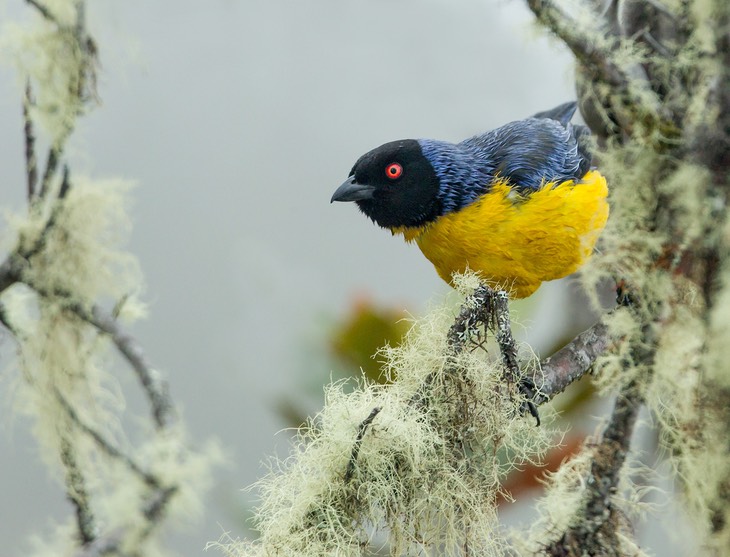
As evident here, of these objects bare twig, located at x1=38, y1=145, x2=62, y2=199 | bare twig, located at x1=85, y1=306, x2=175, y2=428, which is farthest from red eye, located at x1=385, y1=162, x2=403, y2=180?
bare twig, located at x1=38, y1=145, x2=62, y2=199

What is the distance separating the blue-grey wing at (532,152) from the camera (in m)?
1.90

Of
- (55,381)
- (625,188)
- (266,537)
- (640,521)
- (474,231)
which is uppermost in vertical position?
(55,381)

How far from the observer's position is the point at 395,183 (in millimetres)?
1832

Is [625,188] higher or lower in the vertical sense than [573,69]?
lower

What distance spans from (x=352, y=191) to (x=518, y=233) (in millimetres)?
372

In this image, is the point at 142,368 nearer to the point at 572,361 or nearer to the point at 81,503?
the point at 81,503

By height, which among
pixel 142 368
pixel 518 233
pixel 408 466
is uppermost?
pixel 142 368

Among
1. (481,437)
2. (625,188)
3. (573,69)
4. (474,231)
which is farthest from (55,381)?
(625,188)

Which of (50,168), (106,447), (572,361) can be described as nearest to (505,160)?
(572,361)

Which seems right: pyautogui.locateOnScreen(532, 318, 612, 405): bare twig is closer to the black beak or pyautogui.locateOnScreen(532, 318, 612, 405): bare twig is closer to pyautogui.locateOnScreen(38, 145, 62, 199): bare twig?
the black beak

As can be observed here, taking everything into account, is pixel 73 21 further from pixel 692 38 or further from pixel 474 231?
pixel 692 38

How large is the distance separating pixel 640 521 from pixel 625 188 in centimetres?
59

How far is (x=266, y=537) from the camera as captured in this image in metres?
1.16

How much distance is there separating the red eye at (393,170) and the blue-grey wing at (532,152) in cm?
21
